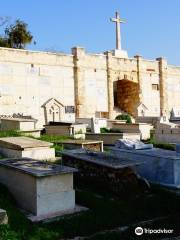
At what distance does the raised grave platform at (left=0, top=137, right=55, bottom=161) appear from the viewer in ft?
34.3

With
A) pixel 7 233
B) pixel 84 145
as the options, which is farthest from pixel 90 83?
pixel 7 233

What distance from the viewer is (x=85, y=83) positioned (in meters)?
27.5

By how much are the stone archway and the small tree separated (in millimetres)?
11661

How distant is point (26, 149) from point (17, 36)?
25693 millimetres

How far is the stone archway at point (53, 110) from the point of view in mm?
24188

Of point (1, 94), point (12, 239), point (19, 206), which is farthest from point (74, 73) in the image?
point (12, 239)

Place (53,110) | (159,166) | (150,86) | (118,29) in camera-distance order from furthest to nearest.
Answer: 1. (150,86)
2. (118,29)
3. (53,110)
4. (159,166)

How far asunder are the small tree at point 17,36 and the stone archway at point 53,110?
459 inches

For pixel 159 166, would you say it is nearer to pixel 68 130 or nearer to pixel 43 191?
pixel 43 191

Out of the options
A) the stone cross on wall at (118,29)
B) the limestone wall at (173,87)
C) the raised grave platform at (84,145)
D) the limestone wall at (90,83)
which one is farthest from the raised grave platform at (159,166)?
the limestone wall at (173,87)

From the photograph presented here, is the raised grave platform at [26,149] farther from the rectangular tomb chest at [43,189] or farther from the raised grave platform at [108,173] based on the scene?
Result: the rectangular tomb chest at [43,189]

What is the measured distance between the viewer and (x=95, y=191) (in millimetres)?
8352

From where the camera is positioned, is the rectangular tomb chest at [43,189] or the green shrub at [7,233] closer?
the green shrub at [7,233]

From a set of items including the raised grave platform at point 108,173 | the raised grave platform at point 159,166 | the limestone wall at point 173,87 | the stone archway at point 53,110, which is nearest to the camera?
the raised grave platform at point 108,173
